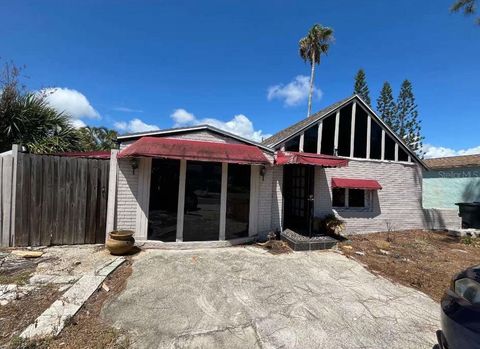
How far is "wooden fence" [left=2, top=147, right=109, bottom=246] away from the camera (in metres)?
7.48

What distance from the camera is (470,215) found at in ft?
47.1

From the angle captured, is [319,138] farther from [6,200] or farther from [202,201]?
[6,200]

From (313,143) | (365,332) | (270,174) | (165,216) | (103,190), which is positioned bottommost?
(365,332)

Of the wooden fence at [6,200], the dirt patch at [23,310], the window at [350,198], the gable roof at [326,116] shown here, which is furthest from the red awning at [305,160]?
the wooden fence at [6,200]

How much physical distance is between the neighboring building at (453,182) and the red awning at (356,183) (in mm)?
9106

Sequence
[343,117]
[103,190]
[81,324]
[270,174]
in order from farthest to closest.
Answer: [343,117] < [270,174] < [103,190] < [81,324]

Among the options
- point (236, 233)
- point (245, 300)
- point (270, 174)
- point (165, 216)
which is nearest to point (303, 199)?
point (270, 174)

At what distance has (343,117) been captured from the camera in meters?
12.0

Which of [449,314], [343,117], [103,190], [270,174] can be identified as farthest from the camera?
[343,117]

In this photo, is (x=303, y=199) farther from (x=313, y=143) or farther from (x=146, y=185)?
(x=146, y=185)

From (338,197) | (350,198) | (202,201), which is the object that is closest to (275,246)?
(202,201)

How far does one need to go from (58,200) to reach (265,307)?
6.54 metres

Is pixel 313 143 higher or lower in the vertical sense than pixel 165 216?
higher

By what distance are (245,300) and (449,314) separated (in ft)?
10.8
